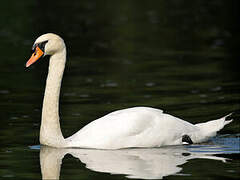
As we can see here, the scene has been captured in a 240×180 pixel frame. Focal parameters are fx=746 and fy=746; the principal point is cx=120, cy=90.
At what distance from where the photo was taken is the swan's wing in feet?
34.1

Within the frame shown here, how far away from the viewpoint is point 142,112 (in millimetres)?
10688

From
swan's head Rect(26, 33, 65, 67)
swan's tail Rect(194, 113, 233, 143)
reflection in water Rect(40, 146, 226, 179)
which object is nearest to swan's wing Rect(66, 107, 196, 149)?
reflection in water Rect(40, 146, 226, 179)

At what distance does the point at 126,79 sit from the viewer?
58.7 feet

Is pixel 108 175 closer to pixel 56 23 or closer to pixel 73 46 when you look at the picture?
pixel 73 46

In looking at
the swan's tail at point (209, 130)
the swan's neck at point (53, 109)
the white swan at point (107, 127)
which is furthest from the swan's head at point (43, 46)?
the swan's tail at point (209, 130)

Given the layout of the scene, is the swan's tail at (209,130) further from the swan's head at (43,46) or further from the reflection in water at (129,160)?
the swan's head at (43,46)

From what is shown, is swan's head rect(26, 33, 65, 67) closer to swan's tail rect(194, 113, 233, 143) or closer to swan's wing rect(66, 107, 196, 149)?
swan's wing rect(66, 107, 196, 149)

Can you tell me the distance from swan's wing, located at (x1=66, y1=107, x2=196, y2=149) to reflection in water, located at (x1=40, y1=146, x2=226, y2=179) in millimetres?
112

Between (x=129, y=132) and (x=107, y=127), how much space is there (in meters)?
0.32

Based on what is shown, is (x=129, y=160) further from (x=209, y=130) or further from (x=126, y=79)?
(x=126, y=79)

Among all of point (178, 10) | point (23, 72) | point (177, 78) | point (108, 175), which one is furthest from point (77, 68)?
point (178, 10)

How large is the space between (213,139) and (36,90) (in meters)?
6.12

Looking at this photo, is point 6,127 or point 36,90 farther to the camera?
point 36,90

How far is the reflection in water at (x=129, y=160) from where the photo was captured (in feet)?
30.3
